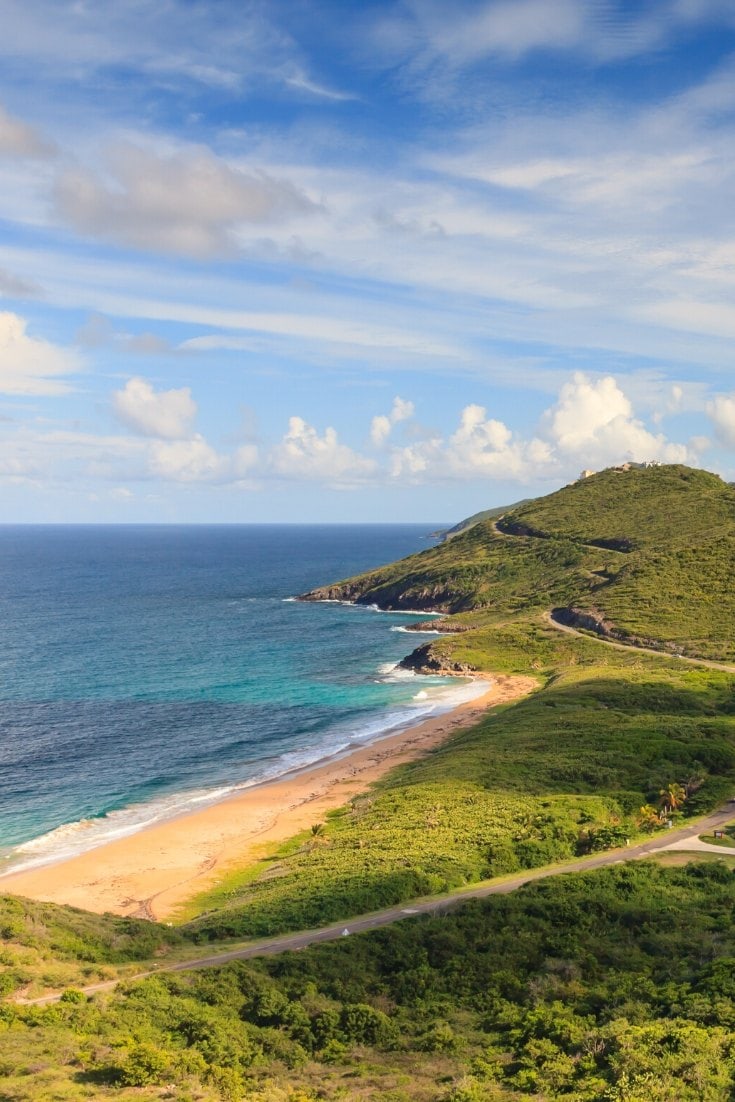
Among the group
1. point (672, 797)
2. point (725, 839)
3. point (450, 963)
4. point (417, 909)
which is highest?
point (450, 963)

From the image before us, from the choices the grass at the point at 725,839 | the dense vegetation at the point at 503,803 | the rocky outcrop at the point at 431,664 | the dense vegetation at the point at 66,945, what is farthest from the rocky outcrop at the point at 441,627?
the dense vegetation at the point at 66,945

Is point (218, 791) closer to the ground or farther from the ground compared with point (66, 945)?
closer to the ground

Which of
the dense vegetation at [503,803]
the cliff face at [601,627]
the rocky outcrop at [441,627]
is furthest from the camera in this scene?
the rocky outcrop at [441,627]

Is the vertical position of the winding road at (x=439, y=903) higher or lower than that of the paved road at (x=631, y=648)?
lower

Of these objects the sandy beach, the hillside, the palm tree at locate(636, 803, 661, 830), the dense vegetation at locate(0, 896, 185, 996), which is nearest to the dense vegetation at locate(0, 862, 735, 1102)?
the dense vegetation at locate(0, 896, 185, 996)

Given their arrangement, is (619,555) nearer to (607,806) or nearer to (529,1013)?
(607,806)

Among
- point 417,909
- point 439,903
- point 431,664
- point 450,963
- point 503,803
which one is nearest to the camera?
point 450,963

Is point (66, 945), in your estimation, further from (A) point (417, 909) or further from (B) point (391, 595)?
(B) point (391, 595)

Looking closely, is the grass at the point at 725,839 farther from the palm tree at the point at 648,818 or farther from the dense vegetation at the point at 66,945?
the dense vegetation at the point at 66,945

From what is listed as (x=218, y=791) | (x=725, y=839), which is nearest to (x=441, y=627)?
(x=218, y=791)
